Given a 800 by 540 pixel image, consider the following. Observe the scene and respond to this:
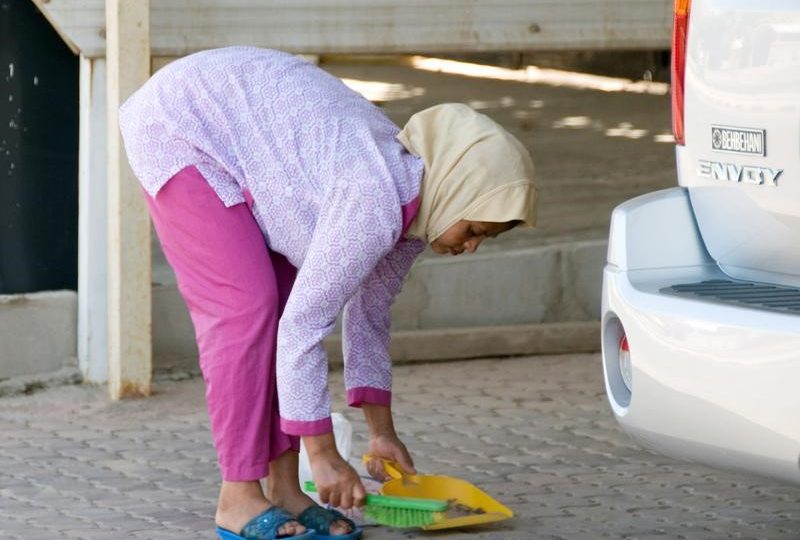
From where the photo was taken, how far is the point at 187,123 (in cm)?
371

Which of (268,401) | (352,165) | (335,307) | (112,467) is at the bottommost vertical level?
(112,467)

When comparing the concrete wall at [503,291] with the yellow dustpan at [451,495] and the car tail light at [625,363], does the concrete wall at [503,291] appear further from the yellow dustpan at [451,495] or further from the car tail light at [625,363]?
the car tail light at [625,363]

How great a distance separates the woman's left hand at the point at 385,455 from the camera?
3998 millimetres

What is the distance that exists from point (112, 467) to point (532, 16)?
228 centimetres

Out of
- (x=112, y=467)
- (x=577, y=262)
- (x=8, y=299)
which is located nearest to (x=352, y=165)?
(x=112, y=467)

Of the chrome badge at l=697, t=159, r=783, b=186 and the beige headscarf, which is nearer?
the chrome badge at l=697, t=159, r=783, b=186

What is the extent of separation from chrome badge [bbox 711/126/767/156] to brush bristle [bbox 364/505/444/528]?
116 centimetres

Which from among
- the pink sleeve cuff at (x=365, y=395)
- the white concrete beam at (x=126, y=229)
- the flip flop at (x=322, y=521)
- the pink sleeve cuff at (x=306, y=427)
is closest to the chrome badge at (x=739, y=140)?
the pink sleeve cuff at (x=306, y=427)

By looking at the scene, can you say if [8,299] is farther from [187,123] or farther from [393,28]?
[187,123]

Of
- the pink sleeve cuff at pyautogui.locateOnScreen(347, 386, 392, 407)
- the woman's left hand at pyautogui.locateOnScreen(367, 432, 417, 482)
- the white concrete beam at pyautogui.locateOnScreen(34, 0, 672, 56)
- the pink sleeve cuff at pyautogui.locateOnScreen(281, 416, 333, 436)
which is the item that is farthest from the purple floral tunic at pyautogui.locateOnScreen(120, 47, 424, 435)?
the white concrete beam at pyautogui.locateOnScreen(34, 0, 672, 56)

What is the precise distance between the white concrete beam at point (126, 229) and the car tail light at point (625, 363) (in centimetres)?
260

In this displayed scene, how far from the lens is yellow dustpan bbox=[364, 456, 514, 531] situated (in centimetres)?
392

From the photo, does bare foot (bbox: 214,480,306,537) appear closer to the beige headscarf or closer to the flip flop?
the flip flop

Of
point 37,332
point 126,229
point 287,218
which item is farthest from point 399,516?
point 37,332
